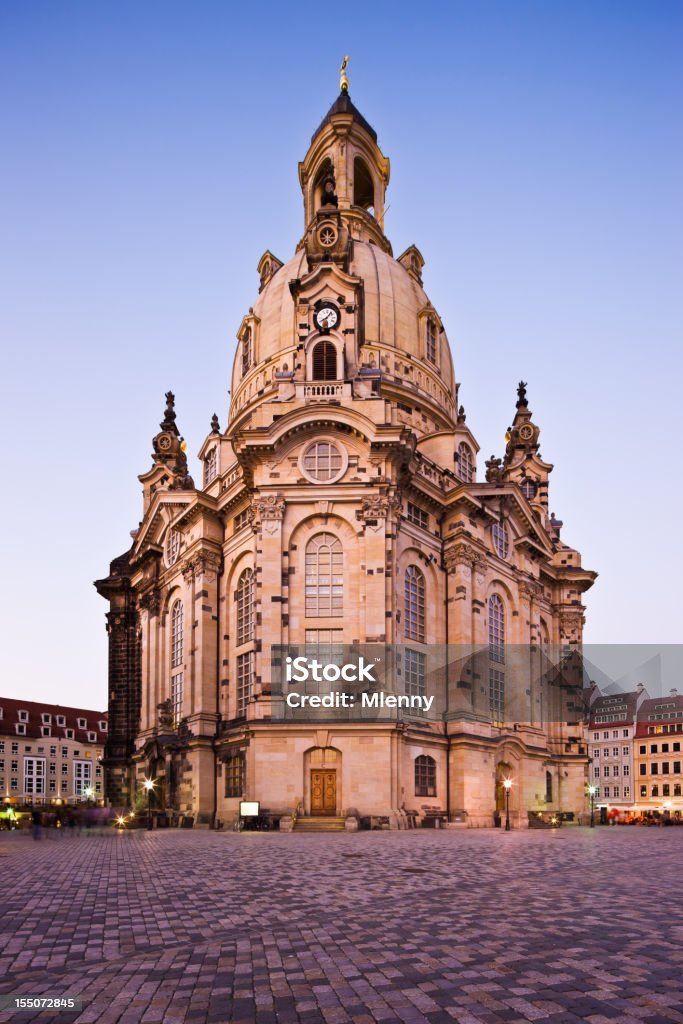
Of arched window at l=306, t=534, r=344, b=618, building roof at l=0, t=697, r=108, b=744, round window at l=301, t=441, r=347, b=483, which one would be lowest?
building roof at l=0, t=697, r=108, b=744

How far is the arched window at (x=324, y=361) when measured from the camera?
2185 inches

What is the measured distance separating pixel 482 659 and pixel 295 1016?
1919 inches

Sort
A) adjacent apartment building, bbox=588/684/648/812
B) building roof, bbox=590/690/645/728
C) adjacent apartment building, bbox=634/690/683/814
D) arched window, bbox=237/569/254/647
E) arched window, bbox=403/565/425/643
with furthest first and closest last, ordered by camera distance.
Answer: adjacent apartment building, bbox=588/684/648/812
building roof, bbox=590/690/645/728
adjacent apartment building, bbox=634/690/683/814
arched window, bbox=237/569/254/647
arched window, bbox=403/565/425/643

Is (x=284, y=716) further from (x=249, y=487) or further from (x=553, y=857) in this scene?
(x=553, y=857)

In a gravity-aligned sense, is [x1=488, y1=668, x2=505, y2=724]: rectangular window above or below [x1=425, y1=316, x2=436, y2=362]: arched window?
below

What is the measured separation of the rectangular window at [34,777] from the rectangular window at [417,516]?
246ft

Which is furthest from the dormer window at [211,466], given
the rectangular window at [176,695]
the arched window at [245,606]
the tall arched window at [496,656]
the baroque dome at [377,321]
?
the tall arched window at [496,656]

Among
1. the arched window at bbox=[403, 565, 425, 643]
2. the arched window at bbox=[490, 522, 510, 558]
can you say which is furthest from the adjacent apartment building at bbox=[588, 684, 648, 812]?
the arched window at bbox=[403, 565, 425, 643]

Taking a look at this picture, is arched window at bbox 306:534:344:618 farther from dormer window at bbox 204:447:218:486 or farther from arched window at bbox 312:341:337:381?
dormer window at bbox 204:447:218:486

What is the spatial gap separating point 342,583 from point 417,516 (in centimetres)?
785

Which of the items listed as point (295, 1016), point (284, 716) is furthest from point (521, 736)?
point (295, 1016)

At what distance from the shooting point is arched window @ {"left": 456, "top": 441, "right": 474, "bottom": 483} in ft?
209

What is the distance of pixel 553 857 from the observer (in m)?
24.2

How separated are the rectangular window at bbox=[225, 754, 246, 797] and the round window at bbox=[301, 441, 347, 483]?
16340 mm
